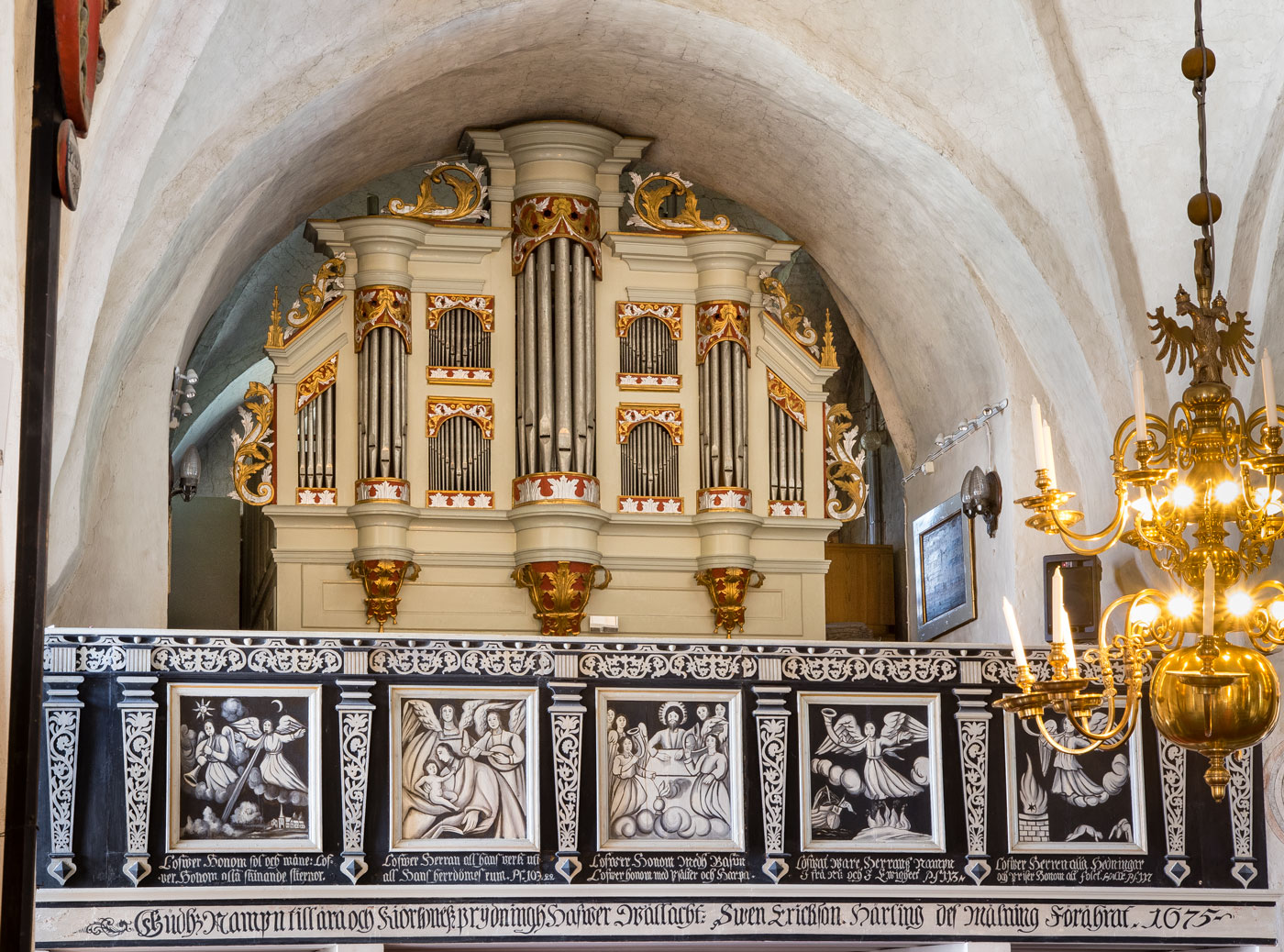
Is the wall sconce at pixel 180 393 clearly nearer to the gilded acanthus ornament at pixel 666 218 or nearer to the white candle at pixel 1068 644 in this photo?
the gilded acanthus ornament at pixel 666 218

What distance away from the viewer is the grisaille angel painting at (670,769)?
35.2ft

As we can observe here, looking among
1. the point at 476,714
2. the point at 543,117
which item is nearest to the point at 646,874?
the point at 476,714

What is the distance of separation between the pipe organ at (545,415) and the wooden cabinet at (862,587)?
1.63 metres

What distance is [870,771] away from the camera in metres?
11.0

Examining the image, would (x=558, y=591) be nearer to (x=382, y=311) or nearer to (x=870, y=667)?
(x=382, y=311)

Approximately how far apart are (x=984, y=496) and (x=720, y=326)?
213 cm

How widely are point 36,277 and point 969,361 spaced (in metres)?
8.35

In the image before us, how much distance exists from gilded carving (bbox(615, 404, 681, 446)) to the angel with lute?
2681 mm

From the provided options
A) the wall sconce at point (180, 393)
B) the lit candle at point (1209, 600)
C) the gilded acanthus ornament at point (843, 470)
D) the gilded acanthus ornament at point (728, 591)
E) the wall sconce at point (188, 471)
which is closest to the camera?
the lit candle at point (1209, 600)

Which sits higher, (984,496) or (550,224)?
(550,224)

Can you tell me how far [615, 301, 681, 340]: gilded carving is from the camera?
1314cm

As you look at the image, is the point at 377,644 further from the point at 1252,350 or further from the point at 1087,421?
the point at 1252,350

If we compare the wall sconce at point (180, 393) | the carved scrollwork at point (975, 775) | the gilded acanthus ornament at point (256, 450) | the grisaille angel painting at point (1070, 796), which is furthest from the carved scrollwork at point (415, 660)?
A: the grisaille angel painting at point (1070, 796)

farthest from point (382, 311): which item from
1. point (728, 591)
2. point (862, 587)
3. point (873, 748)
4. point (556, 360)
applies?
point (862, 587)
